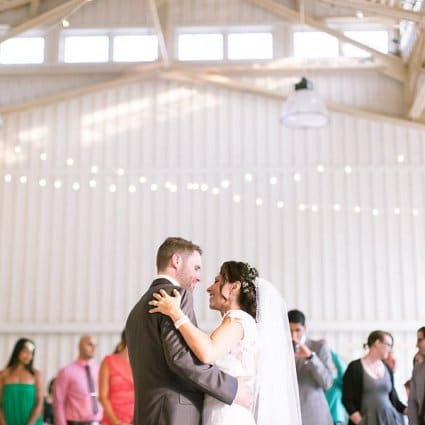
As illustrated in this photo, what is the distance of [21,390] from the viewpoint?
6648 millimetres

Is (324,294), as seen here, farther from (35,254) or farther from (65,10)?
(65,10)

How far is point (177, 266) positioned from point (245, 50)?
8075 mm

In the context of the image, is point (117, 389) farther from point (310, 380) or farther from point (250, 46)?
point (250, 46)

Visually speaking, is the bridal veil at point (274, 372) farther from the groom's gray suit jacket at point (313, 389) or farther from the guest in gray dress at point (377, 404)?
the guest in gray dress at point (377, 404)

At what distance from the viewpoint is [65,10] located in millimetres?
9297

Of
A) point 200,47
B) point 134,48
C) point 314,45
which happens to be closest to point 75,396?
point 134,48

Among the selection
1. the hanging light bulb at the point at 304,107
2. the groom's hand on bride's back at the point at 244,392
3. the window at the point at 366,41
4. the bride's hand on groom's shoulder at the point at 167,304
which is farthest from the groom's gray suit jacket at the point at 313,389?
the window at the point at 366,41

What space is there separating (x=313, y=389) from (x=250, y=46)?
21.3 feet

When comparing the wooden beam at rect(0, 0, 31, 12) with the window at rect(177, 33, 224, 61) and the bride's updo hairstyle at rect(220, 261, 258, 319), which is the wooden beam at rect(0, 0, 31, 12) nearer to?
the window at rect(177, 33, 224, 61)

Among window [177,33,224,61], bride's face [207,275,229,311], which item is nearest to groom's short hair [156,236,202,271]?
bride's face [207,275,229,311]

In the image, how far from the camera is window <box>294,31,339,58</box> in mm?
10789

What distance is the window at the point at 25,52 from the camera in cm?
1106

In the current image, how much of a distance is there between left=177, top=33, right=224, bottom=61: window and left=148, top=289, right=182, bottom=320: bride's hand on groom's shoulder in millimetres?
8174

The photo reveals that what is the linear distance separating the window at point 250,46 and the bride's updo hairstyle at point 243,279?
769 centimetres
